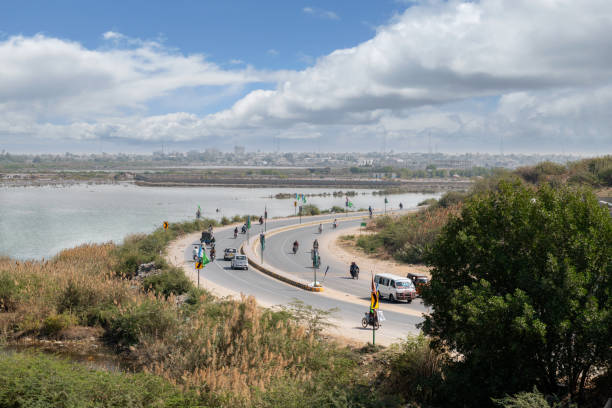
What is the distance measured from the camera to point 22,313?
2183 cm

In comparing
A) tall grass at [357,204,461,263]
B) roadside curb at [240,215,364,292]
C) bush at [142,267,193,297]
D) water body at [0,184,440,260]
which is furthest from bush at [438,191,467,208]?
bush at [142,267,193,297]

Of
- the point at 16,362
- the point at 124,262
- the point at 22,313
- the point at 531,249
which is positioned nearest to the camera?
the point at 531,249

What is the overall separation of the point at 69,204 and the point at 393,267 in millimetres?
77042

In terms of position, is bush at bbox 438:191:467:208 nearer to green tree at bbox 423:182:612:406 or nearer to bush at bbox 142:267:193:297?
bush at bbox 142:267:193:297

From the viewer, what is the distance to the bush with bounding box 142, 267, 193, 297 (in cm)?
2645

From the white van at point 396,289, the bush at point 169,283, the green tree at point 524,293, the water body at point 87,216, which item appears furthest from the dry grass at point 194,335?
the water body at point 87,216

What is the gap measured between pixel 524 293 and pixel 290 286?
22137mm

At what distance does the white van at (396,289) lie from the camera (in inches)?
1075

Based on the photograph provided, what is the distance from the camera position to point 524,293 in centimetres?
1109

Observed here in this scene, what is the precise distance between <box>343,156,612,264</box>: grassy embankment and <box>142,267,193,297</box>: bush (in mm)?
13432

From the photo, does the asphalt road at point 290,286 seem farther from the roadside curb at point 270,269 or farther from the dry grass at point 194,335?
the dry grass at point 194,335

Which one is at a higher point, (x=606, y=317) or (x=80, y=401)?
(x=606, y=317)

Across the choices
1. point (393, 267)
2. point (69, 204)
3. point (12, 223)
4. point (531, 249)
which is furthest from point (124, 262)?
point (69, 204)

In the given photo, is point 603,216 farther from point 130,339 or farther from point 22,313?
point 22,313
